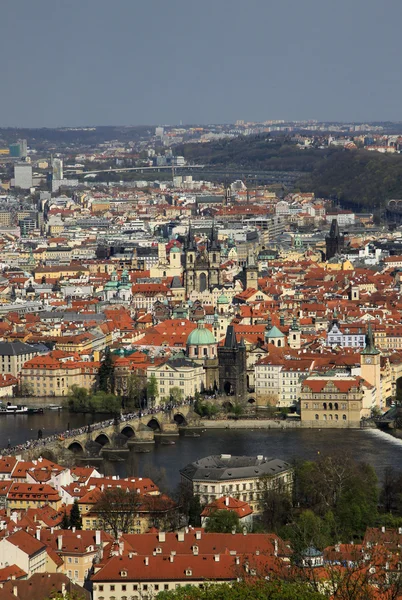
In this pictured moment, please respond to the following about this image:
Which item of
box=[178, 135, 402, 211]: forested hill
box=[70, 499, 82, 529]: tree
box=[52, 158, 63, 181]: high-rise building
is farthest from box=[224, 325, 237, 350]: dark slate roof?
box=[52, 158, 63, 181]: high-rise building

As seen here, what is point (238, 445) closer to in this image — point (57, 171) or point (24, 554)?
point (24, 554)

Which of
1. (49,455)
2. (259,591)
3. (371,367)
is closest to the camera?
(259,591)

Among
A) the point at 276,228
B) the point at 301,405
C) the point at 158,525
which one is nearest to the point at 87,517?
the point at 158,525

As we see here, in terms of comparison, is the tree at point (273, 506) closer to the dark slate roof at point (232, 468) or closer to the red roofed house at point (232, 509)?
the red roofed house at point (232, 509)

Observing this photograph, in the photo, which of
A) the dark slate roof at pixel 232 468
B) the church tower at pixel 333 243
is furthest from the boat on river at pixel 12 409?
the church tower at pixel 333 243

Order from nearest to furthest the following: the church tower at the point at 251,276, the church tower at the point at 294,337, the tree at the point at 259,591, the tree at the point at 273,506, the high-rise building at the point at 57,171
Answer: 1. the tree at the point at 259,591
2. the tree at the point at 273,506
3. the church tower at the point at 294,337
4. the church tower at the point at 251,276
5. the high-rise building at the point at 57,171

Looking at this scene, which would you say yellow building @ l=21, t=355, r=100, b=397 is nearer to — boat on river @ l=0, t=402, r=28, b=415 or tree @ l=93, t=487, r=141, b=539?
boat on river @ l=0, t=402, r=28, b=415

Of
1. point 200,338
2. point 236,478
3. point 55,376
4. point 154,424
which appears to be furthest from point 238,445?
point 55,376
